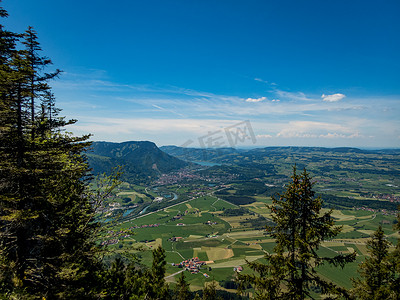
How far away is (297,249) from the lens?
29.2 ft

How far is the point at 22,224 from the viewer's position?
7520mm

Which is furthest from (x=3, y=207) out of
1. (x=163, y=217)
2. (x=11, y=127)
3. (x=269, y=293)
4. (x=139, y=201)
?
(x=139, y=201)

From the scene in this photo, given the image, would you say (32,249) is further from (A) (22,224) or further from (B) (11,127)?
(B) (11,127)

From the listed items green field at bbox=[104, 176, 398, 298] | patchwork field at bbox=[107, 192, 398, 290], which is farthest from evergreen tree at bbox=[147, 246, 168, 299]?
patchwork field at bbox=[107, 192, 398, 290]

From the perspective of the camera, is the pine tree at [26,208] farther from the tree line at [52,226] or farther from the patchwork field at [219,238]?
the patchwork field at [219,238]

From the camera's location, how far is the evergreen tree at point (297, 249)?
845 centimetres

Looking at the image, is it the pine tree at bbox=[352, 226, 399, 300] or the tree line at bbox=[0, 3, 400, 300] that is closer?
the tree line at bbox=[0, 3, 400, 300]

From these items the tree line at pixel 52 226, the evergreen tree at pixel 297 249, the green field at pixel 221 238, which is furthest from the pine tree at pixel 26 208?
the green field at pixel 221 238

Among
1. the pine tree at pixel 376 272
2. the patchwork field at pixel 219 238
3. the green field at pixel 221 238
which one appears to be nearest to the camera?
the pine tree at pixel 376 272

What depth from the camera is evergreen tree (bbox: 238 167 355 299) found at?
8.45 meters

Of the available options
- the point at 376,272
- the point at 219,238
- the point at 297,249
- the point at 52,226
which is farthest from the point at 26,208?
the point at 219,238

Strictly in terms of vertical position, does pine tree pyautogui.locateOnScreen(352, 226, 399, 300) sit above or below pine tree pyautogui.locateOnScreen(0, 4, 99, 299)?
below

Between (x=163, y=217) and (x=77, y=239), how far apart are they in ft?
392

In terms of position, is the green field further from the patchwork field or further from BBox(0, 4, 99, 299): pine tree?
BBox(0, 4, 99, 299): pine tree
